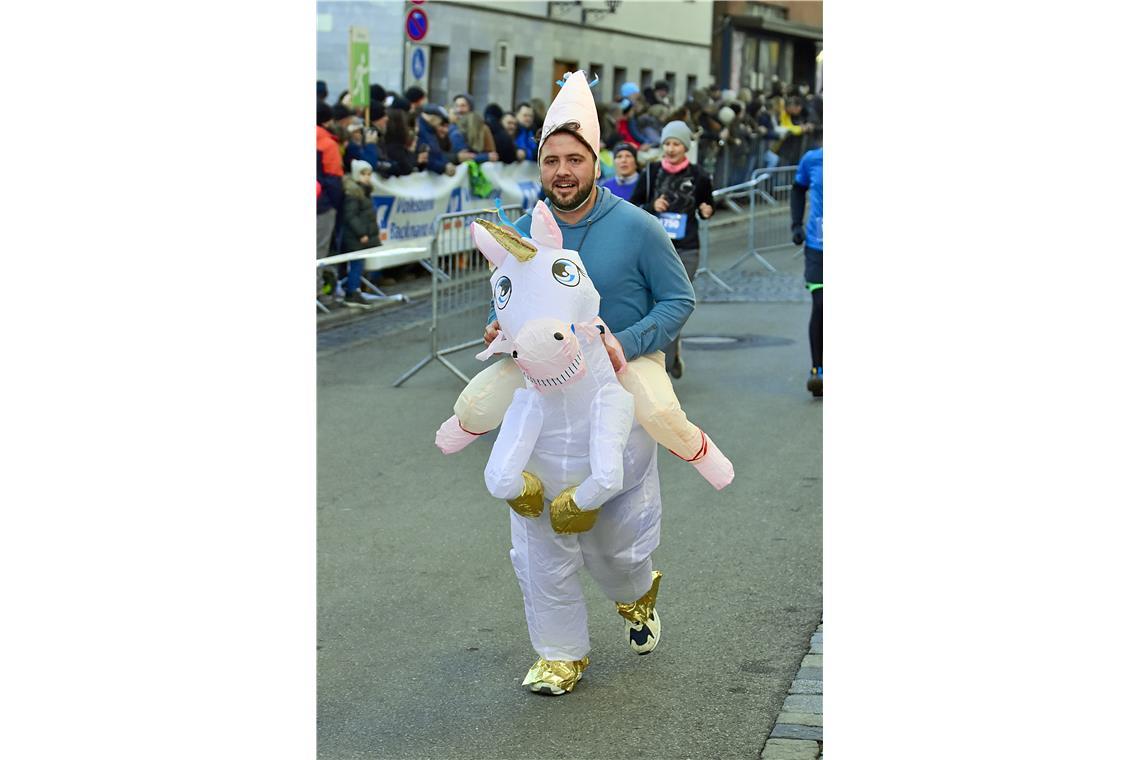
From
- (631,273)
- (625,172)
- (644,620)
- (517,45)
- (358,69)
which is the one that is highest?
(517,45)

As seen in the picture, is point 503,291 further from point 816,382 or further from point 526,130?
point 526,130

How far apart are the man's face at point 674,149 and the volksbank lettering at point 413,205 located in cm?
654

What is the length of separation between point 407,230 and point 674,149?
694 centimetres

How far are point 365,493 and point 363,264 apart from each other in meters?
8.51

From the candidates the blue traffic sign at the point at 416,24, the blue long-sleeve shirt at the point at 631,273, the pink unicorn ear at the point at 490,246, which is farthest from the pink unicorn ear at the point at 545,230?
the blue traffic sign at the point at 416,24

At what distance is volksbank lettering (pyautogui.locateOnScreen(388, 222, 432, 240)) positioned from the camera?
18.1 meters

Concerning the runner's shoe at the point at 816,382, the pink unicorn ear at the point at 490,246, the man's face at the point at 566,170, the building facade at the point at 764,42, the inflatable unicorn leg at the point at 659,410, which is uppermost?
the building facade at the point at 764,42

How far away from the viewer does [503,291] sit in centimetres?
532

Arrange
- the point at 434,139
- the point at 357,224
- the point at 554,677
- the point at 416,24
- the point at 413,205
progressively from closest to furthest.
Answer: the point at 554,677
the point at 357,224
the point at 413,205
the point at 434,139
the point at 416,24

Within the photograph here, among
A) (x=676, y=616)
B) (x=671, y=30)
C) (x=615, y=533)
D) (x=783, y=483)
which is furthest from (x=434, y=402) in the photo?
(x=671, y=30)

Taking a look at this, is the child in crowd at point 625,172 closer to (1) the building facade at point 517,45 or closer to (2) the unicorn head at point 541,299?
(2) the unicorn head at point 541,299

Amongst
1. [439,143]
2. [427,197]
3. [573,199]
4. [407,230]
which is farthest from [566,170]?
[439,143]

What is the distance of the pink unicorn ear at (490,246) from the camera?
5278 millimetres
